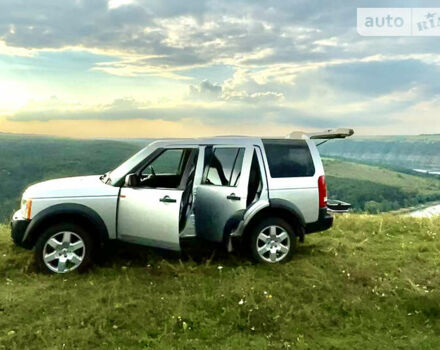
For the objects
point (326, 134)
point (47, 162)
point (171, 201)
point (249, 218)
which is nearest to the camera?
point (171, 201)

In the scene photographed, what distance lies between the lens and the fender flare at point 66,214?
7.64 m

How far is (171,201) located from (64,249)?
1900mm

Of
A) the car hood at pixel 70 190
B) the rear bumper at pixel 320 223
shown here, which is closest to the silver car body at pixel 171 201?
the car hood at pixel 70 190

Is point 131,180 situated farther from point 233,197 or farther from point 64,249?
point 233,197

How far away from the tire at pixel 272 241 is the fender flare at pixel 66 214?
2487 mm

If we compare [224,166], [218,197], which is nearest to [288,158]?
[224,166]

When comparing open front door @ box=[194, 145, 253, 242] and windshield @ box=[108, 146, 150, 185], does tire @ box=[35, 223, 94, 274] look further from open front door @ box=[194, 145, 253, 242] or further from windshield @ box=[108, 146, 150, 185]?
open front door @ box=[194, 145, 253, 242]

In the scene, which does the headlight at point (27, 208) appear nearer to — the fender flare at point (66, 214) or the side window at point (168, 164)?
the fender flare at point (66, 214)

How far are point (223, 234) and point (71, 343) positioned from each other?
10.7ft

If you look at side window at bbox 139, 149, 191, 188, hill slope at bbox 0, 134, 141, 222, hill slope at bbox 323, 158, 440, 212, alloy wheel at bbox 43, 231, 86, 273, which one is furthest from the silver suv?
hill slope at bbox 0, 134, 141, 222

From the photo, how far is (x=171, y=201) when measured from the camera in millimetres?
7609

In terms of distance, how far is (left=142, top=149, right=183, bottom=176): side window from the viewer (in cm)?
842

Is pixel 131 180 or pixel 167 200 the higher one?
pixel 131 180

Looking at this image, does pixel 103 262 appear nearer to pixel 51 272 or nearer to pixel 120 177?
pixel 51 272
